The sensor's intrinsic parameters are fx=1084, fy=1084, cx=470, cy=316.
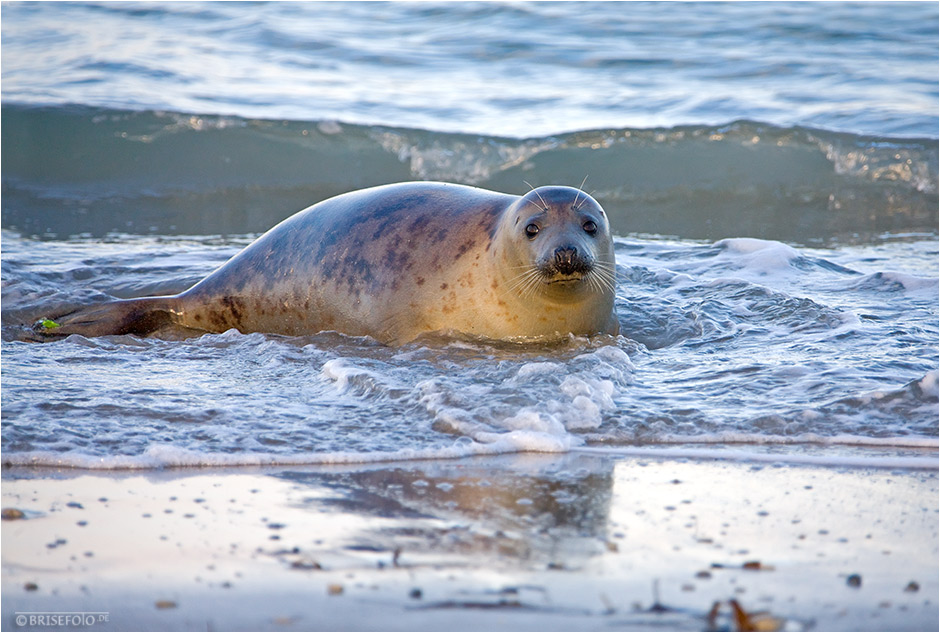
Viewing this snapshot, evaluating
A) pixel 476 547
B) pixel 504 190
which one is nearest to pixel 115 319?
pixel 476 547

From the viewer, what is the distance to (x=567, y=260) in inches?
156

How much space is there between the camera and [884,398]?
3344 mm

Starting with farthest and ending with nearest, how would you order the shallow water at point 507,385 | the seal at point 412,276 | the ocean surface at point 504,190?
the seal at point 412,276 → the ocean surface at point 504,190 → the shallow water at point 507,385

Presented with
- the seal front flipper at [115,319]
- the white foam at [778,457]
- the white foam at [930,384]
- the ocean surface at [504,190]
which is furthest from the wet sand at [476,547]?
the seal front flipper at [115,319]

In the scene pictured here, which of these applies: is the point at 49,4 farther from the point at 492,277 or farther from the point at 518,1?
the point at 492,277

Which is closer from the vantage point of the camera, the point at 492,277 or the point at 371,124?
the point at 492,277

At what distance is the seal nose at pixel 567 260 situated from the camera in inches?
156

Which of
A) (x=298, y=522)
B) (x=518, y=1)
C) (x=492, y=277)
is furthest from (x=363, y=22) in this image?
(x=298, y=522)

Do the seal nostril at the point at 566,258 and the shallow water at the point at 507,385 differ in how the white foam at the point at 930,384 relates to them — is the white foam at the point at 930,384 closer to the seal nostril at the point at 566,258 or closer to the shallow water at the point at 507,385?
the shallow water at the point at 507,385

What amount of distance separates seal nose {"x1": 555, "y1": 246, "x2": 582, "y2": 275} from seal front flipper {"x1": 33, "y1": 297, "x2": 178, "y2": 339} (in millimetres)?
1804

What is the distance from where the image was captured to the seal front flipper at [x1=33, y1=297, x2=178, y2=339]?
4523 millimetres

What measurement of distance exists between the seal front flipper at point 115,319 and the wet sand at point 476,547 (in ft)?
6.18

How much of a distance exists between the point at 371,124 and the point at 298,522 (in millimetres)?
7819

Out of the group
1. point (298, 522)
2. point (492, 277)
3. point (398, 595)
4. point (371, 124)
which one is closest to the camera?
point (398, 595)
